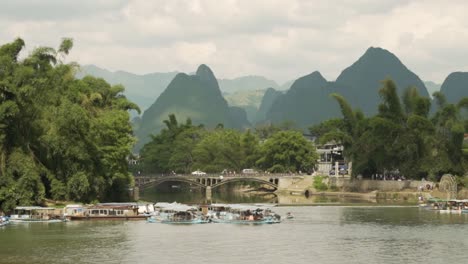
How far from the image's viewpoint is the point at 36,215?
276 ft

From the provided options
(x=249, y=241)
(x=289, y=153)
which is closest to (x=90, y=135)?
(x=249, y=241)

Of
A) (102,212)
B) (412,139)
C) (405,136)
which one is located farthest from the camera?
(405,136)

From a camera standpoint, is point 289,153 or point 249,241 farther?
point 289,153

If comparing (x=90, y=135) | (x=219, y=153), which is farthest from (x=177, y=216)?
(x=219, y=153)

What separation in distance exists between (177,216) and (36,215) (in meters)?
15.1

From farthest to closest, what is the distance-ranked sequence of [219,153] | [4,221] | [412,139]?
[219,153]
[412,139]
[4,221]

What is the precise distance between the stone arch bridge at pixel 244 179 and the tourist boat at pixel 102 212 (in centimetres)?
6021

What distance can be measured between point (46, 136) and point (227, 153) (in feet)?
321

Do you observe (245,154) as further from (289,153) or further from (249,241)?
(249,241)

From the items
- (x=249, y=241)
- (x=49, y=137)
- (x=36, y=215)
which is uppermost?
(x=49, y=137)

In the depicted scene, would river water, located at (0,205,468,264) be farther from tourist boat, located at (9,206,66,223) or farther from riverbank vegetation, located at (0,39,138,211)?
riverbank vegetation, located at (0,39,138,211)

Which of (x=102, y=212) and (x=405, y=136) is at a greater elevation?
(x=405, y=136)

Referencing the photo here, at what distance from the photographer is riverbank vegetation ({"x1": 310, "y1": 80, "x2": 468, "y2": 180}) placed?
126250mm

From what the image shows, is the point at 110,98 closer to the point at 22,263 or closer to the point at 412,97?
the point at 412,97
